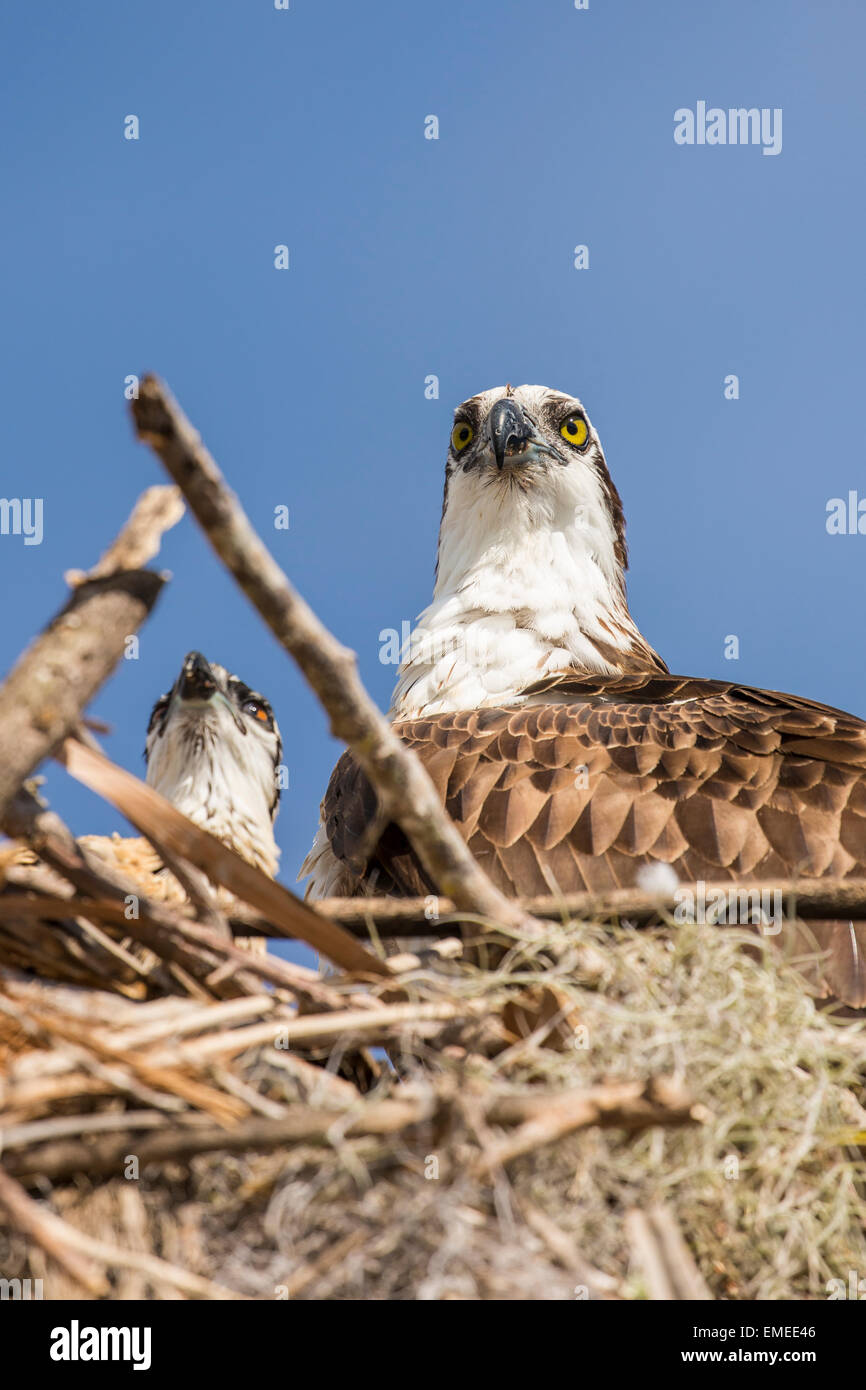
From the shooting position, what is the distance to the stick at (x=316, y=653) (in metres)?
1.92

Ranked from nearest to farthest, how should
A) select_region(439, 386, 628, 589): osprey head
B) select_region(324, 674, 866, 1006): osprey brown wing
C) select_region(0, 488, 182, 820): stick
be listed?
select_region(0, 488, 182, 820): stick, select_region(324, 674, 866, 1006): osprey brown wing, select_region(439, 386, 628, 589): osprey head

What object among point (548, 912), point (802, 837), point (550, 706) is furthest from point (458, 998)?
point (550, 706)

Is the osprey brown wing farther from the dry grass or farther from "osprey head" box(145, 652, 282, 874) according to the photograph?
"osprey head" box(145, 652, 282, 874)

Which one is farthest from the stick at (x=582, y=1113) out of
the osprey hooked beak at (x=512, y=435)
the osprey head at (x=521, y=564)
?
the osprey hooked beak at (x=512, y=435)

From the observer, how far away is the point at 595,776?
4246mm

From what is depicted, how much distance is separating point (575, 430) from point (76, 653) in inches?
200

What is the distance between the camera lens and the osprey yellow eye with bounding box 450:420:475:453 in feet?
22.3

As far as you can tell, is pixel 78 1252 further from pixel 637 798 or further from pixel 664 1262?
pixel 637 798

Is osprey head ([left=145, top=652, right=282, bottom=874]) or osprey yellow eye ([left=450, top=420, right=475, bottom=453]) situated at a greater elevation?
osprey yellow eye ([left=450, top=420, right=475, bottom=453])

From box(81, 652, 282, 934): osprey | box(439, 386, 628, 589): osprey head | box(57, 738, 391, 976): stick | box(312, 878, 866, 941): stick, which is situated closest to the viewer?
box(57, 738, 391, 976): stick

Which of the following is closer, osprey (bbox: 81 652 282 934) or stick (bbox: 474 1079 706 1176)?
stick (bbox: 474 1079 706 1176)

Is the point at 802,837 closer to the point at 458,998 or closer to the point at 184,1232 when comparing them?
the point at 458,998

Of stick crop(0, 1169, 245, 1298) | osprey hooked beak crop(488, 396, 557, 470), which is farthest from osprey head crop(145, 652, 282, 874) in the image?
stick crop(0, 1169, 245, 1298)

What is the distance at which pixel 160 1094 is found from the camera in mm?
1922
